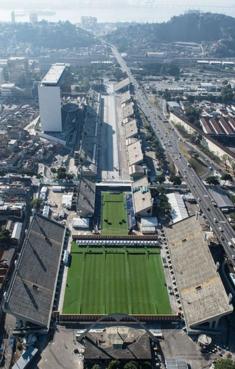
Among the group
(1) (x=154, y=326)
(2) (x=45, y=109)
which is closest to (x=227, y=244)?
(1) (x=154, y=326)

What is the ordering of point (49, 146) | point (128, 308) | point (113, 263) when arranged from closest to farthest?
point (128, 308) < point (113, 263) < point (49, 146)

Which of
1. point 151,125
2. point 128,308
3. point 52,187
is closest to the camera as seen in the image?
point 128,308

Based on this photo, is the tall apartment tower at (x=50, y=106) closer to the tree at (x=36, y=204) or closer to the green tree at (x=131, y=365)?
the tree at (x=36, y=204)

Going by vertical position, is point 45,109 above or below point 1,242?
above

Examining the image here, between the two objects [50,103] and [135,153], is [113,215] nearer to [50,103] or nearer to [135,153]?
[135,153]

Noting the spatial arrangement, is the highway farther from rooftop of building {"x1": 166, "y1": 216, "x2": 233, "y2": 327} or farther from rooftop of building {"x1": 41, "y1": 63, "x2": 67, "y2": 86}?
rooftop of building {"x1": 41, "y1": 63, "x2": 67, "y2": 86}

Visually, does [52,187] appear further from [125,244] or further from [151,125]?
[151,125]

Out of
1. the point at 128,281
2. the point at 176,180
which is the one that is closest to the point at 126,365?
the point at 128,281
